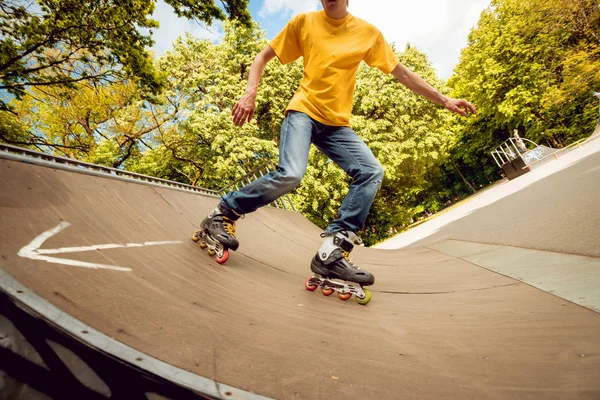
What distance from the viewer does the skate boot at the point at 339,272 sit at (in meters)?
2.17

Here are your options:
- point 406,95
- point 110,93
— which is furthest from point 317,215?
point 110,93

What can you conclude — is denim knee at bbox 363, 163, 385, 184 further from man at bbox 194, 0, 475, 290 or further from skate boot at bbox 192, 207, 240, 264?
skate boot at bbox 192, 207, 240, 264

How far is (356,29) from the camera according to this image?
2.71 m

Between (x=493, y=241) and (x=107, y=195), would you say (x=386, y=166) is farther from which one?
(x=107, y=195)

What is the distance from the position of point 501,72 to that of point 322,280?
2582 centimetres

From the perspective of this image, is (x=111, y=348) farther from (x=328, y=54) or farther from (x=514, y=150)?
(x=514, y=150)

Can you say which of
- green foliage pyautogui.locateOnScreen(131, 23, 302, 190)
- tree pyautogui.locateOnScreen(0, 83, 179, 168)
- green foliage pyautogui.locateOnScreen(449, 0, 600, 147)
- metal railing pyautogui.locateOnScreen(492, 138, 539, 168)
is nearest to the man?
green foliage pyautogui.locateOnScreen(131, 23, 302, 190)

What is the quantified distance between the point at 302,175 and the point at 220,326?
54.9 inches

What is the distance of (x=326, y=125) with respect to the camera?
258 centimetres

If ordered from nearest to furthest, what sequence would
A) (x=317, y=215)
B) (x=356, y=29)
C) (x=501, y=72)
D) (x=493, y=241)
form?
(x=356, y=29)
(x=493, y=241)
(x=317, y=215)
(x=501, y=72)

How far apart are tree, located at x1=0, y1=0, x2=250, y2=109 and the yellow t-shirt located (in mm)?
5096

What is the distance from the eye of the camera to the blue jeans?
2299mm

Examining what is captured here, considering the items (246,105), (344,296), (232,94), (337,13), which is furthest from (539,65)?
(344,296)

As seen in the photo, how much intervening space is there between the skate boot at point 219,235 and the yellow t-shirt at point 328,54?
1.12 m
